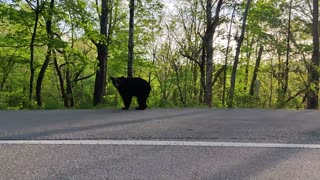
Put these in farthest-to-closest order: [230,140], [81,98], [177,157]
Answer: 1. [81,98]
2. [230,140]
3. [177,157]

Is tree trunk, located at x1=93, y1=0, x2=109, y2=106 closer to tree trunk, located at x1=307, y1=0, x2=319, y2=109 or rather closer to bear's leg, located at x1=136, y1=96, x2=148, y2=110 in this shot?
bear's leg, located at x1=136, y1=96, x2=148, y2=110

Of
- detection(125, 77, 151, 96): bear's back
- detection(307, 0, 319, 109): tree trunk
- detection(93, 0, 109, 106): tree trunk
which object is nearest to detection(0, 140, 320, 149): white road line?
detection(125, 77, 151, 96): bear's back

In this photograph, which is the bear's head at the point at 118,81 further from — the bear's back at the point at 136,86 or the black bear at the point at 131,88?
the bear's back at the point at 136,86

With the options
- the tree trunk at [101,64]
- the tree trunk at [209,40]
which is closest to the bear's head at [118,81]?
the tree trunk at [101,64]

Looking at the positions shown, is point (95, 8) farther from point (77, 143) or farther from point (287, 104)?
point (77, 143)

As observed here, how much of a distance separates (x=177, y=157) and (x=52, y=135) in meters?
2.12

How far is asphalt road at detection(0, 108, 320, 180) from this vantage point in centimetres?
328

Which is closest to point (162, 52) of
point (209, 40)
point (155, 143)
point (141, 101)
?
point (209, 40)

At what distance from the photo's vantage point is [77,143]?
446cm

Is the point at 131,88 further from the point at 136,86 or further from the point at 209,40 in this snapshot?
the point at 209,40

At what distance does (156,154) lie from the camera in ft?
13.0

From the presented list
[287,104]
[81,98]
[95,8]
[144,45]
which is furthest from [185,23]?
[287,104]

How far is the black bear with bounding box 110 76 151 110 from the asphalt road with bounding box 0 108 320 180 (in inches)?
113

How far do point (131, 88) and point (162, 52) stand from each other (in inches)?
1012
